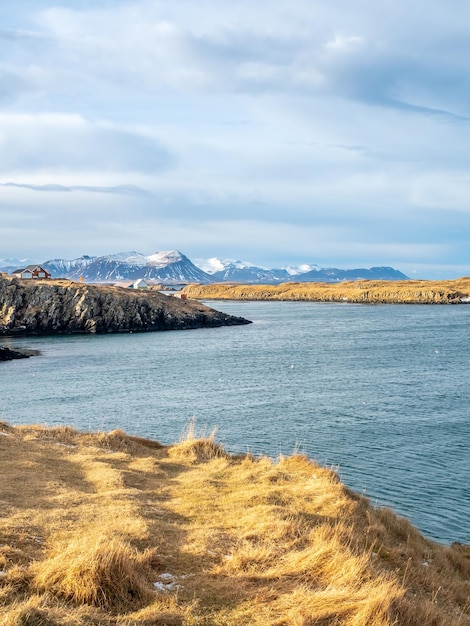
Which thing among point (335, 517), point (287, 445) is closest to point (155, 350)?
point (287, 445)

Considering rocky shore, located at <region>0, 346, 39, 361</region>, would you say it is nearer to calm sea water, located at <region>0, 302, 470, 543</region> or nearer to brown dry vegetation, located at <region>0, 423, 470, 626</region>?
calm sea water, located at <region>0, 302, 470, 543</region>

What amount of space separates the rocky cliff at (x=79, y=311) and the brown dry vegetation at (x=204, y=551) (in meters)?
101

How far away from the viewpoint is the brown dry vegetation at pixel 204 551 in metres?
8.99

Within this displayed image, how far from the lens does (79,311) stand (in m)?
120

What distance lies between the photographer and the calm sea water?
2838 cm

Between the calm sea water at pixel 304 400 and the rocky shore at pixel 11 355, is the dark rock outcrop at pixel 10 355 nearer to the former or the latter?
the rocky shore at pixel 11 355

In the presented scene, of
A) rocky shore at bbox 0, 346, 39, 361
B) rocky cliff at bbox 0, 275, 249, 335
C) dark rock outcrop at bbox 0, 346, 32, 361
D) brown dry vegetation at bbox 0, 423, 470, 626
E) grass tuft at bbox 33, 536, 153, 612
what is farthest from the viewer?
rocky cliff at bbox 0, 275, 249, 335

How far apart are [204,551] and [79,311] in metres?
114

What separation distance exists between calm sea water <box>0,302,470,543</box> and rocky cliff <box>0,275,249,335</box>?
16.8m

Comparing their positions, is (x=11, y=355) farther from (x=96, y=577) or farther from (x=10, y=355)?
(x=96, y=577)

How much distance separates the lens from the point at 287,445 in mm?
33500

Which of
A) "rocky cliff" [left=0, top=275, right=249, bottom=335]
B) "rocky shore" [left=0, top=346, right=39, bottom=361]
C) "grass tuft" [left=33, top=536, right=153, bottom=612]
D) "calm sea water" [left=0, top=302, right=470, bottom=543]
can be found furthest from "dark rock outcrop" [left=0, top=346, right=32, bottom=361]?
"grass tuft" [left=33, top=536, right=153, bottom=612]

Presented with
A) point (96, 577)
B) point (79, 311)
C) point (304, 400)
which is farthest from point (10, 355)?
point (96, 577)

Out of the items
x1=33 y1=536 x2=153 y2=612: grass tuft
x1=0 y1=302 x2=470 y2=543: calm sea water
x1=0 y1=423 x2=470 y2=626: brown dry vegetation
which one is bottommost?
x1=0 y1=302 x2=470 y2=543: calm sea water
